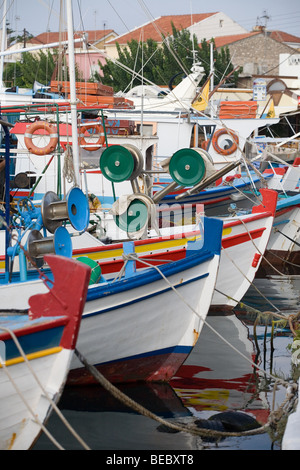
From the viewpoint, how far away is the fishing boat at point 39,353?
5133mm

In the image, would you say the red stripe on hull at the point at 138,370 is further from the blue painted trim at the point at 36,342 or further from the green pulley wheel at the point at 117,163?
the green pulley wheel at the point at 117,163

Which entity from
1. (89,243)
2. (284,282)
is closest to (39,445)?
(89,243)

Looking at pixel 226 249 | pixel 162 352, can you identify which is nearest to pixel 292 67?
pixel 226 249

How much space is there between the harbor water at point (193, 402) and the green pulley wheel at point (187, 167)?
237cm

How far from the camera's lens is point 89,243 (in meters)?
10.2

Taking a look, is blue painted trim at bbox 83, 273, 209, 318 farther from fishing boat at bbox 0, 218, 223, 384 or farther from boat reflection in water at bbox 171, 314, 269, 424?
boat reflection in water at bbox 171, 314, 269, 424

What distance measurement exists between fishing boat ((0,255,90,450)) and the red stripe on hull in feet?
6.29

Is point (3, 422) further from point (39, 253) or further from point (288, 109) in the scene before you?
point (288, 109)

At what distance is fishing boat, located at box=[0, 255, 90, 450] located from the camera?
16.8ft

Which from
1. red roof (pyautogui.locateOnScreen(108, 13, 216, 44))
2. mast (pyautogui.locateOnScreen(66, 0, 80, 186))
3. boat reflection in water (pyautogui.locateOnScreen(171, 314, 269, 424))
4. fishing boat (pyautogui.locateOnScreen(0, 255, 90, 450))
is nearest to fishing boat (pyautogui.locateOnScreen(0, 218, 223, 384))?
boat reflection in water (pyautogui.locateOnScreen(171, 314, 269, 424))

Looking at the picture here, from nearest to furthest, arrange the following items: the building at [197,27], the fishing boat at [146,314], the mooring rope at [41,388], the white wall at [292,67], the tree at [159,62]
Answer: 1. the mooring rope at [41,388]
2. the fishing boat at [146,314]
3. the tree at [159,62]
4. the white wall at [292,67]
5. the building at [197,27]

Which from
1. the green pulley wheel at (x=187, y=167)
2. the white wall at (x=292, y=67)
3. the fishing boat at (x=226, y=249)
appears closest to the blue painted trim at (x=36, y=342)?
the fishing boat at (x=226, y=249)
